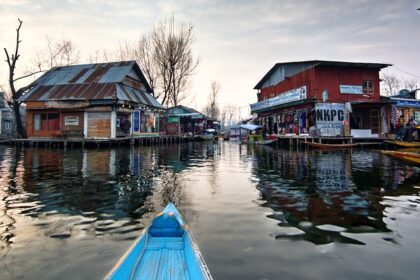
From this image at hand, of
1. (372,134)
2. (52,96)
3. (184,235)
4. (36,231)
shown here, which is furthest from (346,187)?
(52,96)

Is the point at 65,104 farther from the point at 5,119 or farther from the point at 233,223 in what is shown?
the point at 5,119

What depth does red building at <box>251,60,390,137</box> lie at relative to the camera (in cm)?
2866

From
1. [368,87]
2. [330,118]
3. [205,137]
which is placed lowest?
[205,137]

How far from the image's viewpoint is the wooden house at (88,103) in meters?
28.0

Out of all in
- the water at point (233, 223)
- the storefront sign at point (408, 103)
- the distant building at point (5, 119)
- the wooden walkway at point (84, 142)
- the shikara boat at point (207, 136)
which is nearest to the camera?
the water at point (233, 223)

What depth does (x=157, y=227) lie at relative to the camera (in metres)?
4.13

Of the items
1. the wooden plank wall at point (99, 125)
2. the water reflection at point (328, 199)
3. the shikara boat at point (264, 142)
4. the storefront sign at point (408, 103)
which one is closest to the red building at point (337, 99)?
the storefront sign at point (408, 103)

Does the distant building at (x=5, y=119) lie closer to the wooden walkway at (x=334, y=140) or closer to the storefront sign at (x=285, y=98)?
the storefront sign at (x=285, y=98)

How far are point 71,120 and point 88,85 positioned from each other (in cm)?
389

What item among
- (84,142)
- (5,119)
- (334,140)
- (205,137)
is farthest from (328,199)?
(5,119)

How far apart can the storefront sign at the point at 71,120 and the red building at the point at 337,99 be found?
21203mm

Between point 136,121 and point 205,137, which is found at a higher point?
point 136,121

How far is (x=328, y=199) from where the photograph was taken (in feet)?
24.5

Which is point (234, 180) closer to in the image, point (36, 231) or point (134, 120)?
point (36, 231)
